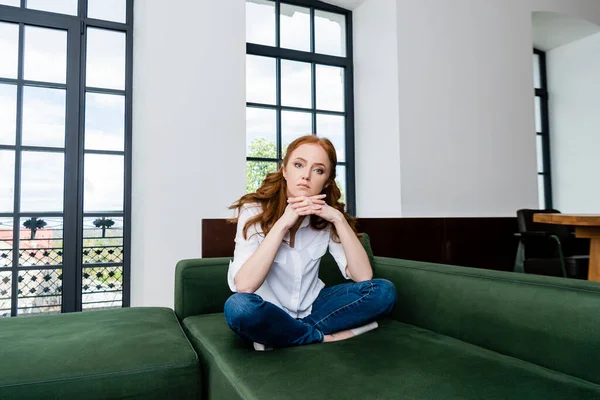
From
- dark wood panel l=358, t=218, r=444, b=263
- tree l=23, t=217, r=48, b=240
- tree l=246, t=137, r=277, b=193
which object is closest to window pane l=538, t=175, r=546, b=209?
dark wood panel l=358, t=218, r=444, b=263

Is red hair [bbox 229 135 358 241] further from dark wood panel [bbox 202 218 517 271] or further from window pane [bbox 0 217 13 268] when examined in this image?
window pane [bbox 0 217 13 268]

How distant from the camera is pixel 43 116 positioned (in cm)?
276

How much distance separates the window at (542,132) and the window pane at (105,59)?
4203mm

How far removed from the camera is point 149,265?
2.61 metres

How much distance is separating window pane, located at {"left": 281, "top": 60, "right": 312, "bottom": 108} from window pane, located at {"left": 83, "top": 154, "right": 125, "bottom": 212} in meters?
1.35

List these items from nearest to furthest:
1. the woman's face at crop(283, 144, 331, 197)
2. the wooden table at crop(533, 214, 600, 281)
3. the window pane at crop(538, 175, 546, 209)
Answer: the woman's face at crop(283, 144, 331, 197), the wooden table at crop(533, 214, 600, 281), the window pane at crop(538, 175, 546, 209)

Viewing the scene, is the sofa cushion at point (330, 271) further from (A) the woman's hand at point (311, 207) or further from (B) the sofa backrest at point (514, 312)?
(A) the woman's hand at point (311, 207)

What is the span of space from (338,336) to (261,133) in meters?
2.27

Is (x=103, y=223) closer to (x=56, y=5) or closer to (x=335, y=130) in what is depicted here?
(x=56, y=5)

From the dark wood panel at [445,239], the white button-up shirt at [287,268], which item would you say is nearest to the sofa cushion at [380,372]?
the white button-up shirt at [287,268]

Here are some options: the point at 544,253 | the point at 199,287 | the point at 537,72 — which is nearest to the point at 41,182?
the point at 199,287

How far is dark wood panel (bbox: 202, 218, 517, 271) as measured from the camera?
2838 millimetres

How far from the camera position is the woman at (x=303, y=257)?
126 centimetres

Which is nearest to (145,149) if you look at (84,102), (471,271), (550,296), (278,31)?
(84,102)
